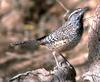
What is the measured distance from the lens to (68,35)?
4930 millimetres

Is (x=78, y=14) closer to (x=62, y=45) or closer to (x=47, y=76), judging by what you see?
(x=62, y=45)

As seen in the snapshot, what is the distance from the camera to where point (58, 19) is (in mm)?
9500

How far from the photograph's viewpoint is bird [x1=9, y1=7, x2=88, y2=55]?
4.82 m

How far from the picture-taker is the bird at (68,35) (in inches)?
190

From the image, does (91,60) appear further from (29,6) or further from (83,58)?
(29,6)

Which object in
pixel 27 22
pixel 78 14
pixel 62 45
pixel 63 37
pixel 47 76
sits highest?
pixel 27 22

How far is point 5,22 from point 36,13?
701mm

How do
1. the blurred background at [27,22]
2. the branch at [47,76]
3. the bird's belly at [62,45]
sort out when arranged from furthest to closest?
1. the blurred background at [27,22]
2. the bird's belly at [62,45]
3. the branch at [47,76]

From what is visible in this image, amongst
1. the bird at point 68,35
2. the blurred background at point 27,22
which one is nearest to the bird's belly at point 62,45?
the bird at point 68,35

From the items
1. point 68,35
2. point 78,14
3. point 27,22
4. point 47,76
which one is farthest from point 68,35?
point 27,22

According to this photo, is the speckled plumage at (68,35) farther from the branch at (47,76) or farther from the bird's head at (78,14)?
the branch at (47,76)

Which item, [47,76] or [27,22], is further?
[27,22]

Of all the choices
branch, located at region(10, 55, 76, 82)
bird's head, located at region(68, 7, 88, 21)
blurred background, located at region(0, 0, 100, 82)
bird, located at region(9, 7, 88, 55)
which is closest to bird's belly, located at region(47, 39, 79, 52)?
bird, located at region(9, 7, 88, 55)

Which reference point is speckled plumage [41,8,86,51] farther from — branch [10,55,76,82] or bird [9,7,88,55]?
branch [10,55,76,82]
